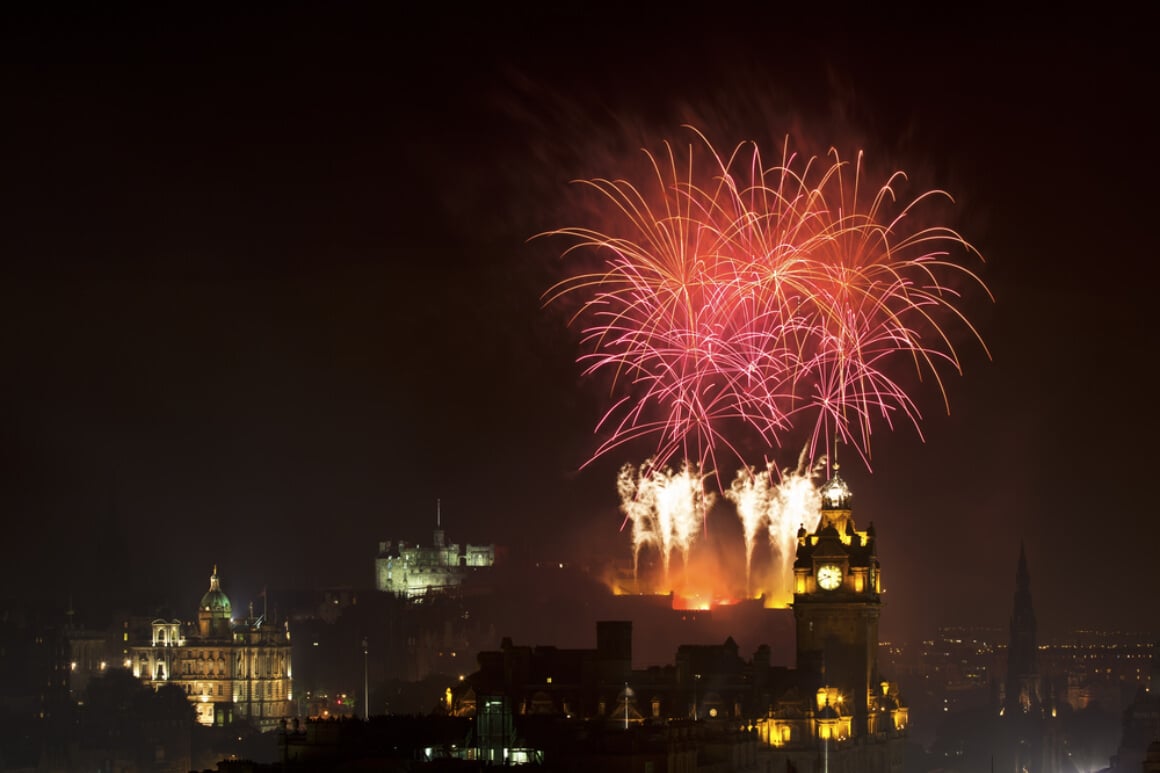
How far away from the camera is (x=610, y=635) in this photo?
12431cm

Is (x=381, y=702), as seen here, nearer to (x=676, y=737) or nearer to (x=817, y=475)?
(x=817, y=475)

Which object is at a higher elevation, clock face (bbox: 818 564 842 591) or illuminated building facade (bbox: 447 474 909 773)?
clock face (bbox: 818 564 842 591)

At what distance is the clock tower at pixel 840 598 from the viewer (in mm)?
125250

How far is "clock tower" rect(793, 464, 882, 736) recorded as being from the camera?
411 feet

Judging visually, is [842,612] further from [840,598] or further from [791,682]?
[791,682]

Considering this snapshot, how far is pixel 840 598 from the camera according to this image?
125750mm

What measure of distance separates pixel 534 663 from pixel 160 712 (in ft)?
245

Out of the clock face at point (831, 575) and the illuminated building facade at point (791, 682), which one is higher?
the clock face at point (831, 575)

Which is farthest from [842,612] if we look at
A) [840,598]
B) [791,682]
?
[791,682]

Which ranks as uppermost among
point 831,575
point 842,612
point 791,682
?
point 831,575

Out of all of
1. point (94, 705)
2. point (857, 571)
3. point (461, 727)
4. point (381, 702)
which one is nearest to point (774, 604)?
point (381, 702)

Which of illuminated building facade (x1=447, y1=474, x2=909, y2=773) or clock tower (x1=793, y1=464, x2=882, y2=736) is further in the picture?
clock tower (x1=793, y1=464, x2=882, y2=736)

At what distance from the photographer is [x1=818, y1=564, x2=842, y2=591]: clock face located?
411 feet

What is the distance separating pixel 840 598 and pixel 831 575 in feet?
4.34
